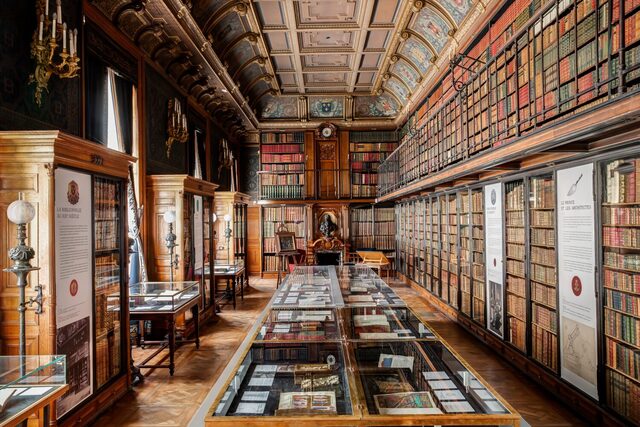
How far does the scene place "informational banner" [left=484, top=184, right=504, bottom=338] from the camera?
5.14 meters

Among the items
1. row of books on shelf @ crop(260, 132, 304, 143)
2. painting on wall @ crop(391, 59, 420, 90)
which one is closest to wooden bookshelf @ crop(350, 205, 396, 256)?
row of books on shelf @ crop(260, 132, 304, 143)

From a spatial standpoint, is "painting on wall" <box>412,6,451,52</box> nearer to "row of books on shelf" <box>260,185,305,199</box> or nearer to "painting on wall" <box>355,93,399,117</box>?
"painting on wall" <box>355,93,399,117</box>

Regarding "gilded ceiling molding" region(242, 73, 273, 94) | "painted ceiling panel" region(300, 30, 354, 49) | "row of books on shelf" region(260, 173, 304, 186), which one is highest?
"painted ceiling panel" region(300, 30, 354, 49)

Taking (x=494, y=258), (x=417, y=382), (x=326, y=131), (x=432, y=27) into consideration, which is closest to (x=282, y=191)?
(x=326, y=131)

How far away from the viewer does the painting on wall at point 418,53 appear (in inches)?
352

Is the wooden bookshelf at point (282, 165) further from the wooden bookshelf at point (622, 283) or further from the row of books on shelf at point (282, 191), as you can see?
A: the wooden bookshelf at point (622, 283)

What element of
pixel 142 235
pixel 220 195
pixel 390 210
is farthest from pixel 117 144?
pixel 390 210

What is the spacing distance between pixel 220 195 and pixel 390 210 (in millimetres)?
5541

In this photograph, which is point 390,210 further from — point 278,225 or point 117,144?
point 117,144

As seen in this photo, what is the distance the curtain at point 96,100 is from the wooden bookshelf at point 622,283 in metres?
5.28

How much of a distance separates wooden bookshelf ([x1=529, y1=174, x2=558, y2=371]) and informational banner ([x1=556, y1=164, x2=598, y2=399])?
0.46ft

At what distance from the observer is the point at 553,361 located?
13.1 feet

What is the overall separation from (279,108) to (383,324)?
34.6 feet

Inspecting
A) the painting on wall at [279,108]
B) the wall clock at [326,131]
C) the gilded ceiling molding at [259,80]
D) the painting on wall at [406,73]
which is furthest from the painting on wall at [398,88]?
the gilded ceiling molding at [259,80]
